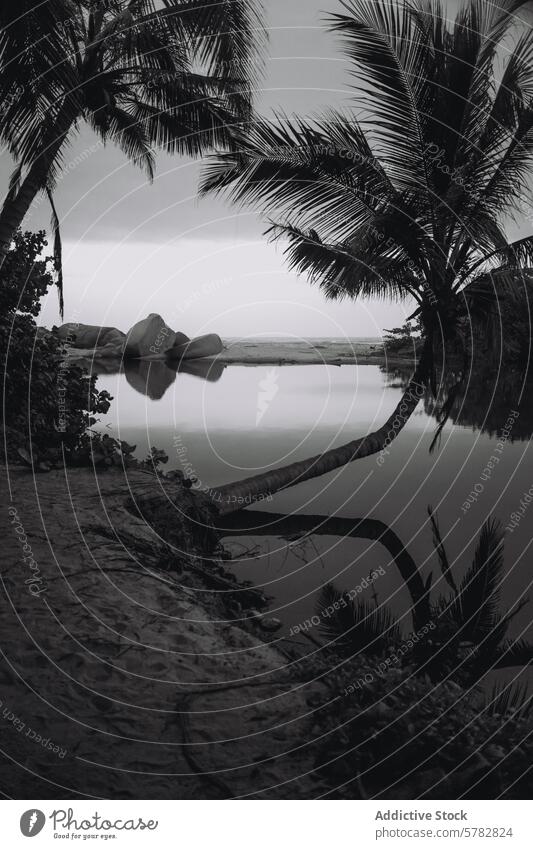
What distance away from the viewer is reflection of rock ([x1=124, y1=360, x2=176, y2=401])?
16027mm

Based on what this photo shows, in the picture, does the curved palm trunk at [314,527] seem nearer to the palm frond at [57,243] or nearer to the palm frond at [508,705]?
the palm frond at [508,705]

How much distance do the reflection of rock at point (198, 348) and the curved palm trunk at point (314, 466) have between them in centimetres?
2012

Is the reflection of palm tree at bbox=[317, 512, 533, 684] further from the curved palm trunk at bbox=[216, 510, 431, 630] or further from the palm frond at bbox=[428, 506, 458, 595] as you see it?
the curved palm trunk at bbox=[216, 510, 431, 630]

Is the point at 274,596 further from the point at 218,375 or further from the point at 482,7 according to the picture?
the point at 218,375

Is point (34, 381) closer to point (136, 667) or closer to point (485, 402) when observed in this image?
point (136, 667)

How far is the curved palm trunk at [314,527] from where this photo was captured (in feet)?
17.7

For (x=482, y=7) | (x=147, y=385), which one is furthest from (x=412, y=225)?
(x=147, y=385)

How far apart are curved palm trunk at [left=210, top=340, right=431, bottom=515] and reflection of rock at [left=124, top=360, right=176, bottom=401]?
26.3 ft

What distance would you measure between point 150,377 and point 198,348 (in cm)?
804

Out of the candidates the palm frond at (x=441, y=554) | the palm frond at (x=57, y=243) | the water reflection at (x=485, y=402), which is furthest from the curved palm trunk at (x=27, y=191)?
the palm frond at (x=441, y=554)

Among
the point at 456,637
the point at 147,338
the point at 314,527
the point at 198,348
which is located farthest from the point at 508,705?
the point at 198,348

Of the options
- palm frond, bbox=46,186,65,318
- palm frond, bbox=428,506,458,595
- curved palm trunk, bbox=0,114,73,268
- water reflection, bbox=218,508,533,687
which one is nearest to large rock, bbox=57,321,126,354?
palm frond, bbox=46,186,65,318

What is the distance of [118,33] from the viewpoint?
6883 millimetres

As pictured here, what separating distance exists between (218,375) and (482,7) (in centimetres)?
1556
